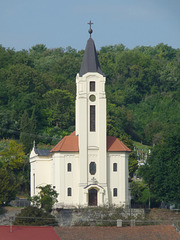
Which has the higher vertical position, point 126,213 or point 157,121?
point 157,121

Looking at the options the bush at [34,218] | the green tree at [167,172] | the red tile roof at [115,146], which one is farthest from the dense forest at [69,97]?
the bush at [34,218]

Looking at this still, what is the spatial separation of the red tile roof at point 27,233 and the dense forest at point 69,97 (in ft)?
56.6

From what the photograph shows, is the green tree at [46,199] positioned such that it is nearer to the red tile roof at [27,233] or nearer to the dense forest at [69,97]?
the dense forest at [69,97]

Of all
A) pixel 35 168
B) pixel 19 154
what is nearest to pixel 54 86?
pixel 19 154

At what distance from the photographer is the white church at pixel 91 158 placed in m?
78.9

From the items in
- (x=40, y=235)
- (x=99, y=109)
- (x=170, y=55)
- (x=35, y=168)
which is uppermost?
(x=170, y=55)

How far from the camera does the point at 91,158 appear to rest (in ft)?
262

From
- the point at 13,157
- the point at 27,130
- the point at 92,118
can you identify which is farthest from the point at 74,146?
the point at 27,130

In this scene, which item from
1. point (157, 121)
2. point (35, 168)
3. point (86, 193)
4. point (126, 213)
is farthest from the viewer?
point (157, 121)

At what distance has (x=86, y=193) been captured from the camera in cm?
7856

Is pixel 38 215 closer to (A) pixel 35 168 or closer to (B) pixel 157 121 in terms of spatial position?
(A) pixel 35 168

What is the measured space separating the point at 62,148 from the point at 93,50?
1095 cm

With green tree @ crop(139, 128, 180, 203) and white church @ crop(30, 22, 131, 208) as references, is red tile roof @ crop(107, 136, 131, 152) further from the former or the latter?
green tree @ crop(139, 128, 180, 203)

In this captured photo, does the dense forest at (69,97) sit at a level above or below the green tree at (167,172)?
above
